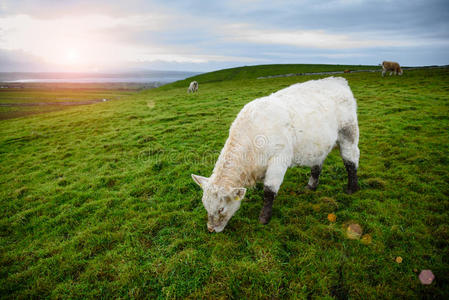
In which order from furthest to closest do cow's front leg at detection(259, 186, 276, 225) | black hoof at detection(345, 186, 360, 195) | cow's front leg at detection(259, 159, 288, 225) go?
black hoof at detection(345, 186, 360, 195)
cow's front leg at detection(259, 186, 276, 225)
cow's front leg at detection(259, 159, 288, 225)

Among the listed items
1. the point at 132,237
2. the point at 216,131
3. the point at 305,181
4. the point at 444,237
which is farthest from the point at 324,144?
the point at 216,131

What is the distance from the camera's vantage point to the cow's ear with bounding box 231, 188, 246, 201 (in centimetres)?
420

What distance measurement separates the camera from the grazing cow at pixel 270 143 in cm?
443

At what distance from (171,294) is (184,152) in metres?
6.58

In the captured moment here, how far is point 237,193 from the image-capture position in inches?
168

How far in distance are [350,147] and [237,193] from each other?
3678mm

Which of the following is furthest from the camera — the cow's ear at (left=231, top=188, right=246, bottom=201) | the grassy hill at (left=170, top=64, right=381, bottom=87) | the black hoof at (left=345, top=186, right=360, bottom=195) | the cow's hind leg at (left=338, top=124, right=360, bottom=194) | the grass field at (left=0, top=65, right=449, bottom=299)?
the grassy hill at (left=170, top=64, right=381, bottom=87)

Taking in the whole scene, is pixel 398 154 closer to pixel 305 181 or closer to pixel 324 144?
pixel 305 181

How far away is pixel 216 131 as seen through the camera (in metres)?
12.4

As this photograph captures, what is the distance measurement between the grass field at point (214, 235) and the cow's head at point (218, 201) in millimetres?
457

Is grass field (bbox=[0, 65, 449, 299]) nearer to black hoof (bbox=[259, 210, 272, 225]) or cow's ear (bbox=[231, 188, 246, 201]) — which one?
black hoof (bbox=[259, 210, 272, 225])

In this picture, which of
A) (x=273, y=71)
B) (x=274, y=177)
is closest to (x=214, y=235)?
(x=274, y=177)

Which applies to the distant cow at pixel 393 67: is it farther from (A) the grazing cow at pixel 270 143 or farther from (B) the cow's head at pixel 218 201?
(B) the cow's head at pixel 218 201

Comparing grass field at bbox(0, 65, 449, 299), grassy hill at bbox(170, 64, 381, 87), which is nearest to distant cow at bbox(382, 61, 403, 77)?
grassy hill at bbox(170, 64, 381, 87)
